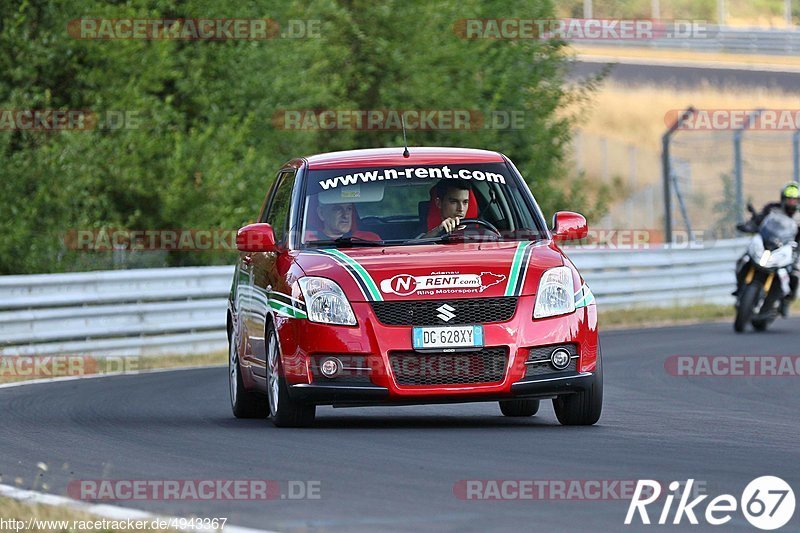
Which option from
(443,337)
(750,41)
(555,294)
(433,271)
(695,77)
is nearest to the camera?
(443,337)

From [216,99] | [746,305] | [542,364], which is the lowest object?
[746,305]

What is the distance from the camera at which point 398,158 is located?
11062 millimetres

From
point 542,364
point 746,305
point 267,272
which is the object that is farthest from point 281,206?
point 746,305

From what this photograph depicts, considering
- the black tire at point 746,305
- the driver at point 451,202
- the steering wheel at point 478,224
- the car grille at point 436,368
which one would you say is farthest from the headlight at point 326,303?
the black tire at point 746,305

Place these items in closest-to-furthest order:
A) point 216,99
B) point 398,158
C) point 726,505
A: 1. point 726,505
2. point 398,158
3. point 216,99

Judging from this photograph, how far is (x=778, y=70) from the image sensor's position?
54.0 m

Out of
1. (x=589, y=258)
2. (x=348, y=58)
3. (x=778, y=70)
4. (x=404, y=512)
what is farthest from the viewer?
(x=778, y=70)

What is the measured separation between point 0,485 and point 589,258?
16788mm

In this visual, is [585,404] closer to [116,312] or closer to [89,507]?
[89,507]

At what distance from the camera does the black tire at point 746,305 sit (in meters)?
20.1

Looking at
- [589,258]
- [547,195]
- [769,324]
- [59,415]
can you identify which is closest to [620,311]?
[589,258]

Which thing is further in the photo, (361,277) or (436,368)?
(361,277)

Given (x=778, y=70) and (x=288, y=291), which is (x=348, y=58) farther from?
(x=778, y=70)

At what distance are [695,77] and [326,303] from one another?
1764 inches
